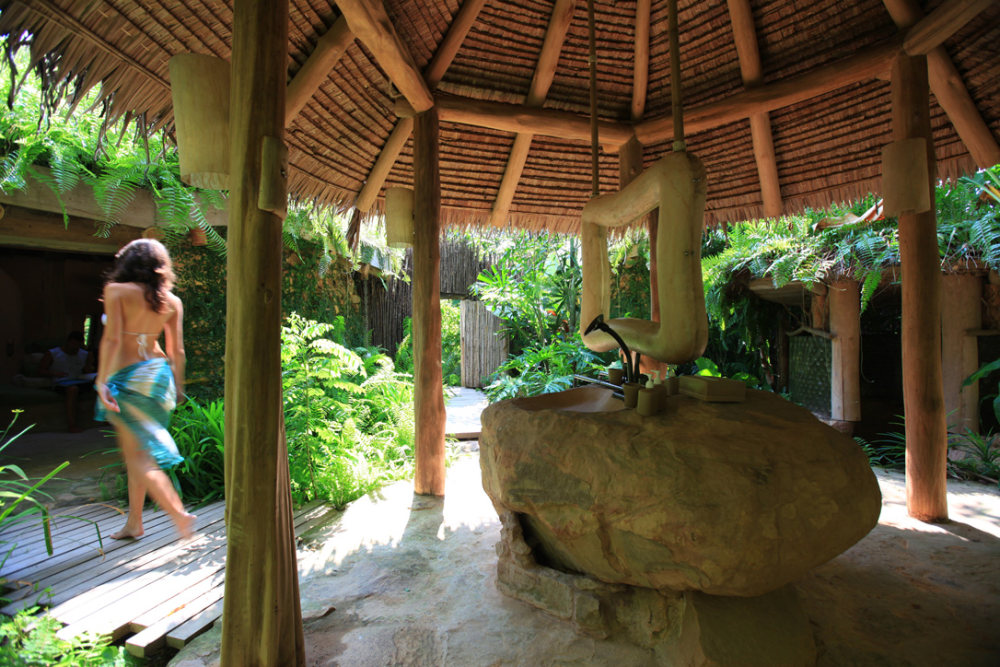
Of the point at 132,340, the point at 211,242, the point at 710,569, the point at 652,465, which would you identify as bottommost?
the point at 710,569

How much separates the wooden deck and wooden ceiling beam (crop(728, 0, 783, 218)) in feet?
16.1

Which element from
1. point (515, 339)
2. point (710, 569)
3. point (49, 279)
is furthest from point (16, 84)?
point (515, 339)

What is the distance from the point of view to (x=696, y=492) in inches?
73.0

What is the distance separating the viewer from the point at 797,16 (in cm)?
394

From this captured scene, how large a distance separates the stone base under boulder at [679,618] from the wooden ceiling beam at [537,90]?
3.57 m

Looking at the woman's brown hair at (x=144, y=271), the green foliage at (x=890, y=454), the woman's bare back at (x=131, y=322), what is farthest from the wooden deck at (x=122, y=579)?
the green foliage at (x=890, y=454)

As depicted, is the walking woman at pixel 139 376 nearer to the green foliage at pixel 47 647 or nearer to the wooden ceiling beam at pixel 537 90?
the green foliage at pixel 47 647

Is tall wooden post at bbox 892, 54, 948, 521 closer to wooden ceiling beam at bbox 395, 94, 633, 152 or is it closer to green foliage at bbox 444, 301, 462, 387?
wooden ceiling beam at bbox 395, 94, 633, 152

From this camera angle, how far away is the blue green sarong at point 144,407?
2953mm

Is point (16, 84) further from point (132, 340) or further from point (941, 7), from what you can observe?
point (941, 7)

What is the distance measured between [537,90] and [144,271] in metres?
3.38

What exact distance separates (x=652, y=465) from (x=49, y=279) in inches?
365

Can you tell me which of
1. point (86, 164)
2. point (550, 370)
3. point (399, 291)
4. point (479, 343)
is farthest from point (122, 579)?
point (479, 343)

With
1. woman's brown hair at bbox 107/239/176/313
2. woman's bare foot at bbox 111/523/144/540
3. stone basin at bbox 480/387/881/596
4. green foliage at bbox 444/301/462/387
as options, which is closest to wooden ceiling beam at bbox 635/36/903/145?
stone basin at bbox 480/387/881/596
